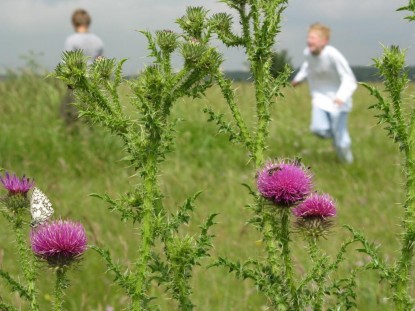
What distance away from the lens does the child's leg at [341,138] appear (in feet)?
29.9

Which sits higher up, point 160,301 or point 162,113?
point 162,113

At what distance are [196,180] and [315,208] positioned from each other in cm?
507

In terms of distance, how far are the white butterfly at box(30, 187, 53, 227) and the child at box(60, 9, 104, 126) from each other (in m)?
7.57

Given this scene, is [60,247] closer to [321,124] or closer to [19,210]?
[19,210]

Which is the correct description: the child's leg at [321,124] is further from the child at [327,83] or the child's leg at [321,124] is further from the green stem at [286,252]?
the green stem at [286,252]

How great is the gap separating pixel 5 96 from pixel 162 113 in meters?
9.47

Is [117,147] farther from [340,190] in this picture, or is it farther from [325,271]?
[325,271]

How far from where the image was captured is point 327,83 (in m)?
10.1

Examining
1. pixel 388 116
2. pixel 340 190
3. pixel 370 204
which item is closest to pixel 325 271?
pixel 388 116

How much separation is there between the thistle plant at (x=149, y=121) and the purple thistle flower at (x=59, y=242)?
0.32 feet

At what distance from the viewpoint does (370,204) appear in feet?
21.5

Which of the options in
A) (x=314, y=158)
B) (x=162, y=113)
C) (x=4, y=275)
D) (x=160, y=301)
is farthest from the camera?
(x=314, y=158)

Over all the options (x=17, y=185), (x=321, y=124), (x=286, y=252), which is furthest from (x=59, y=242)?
(x=321, y=124)

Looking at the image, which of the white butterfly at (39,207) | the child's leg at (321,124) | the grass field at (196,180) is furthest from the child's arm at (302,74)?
the white butterfly at (39,207)
